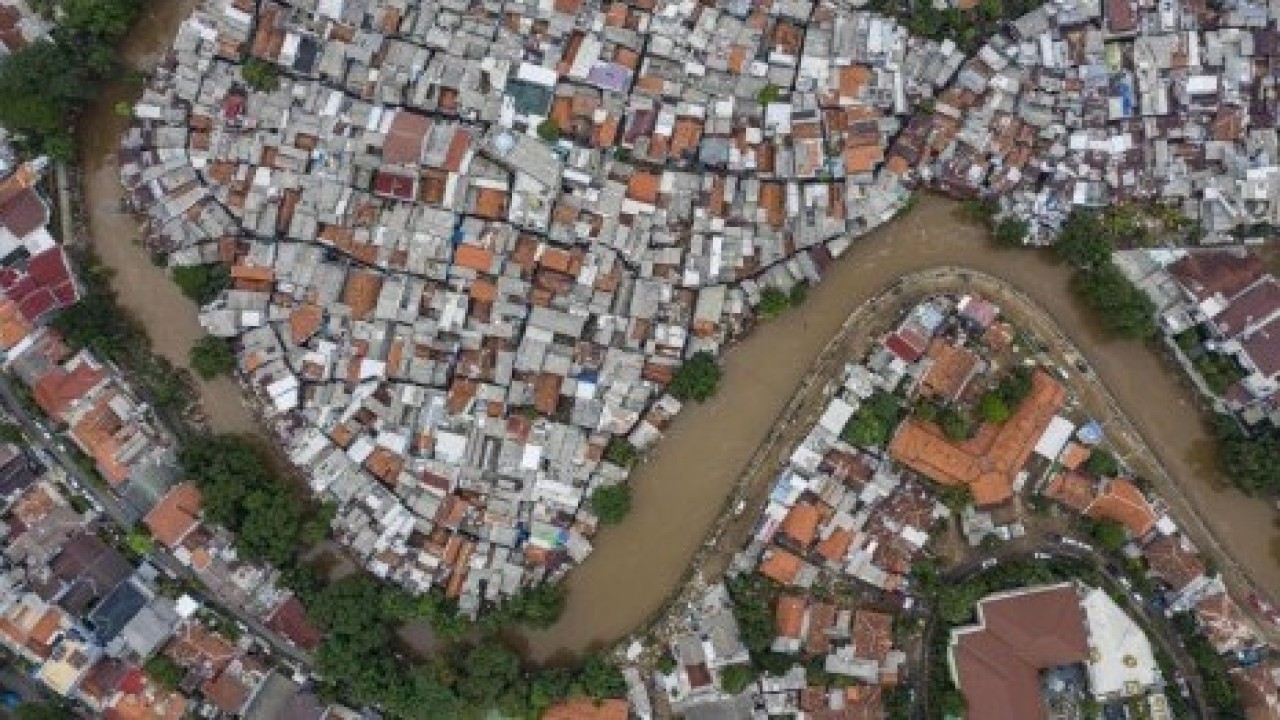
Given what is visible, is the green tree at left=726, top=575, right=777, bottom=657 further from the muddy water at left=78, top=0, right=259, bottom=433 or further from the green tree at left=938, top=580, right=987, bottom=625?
the muddy water at left=78, top=0, right=259, bottom=433

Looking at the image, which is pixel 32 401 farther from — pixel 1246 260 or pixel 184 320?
pixel 1246 260

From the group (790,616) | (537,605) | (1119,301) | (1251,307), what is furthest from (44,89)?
(1251,307)

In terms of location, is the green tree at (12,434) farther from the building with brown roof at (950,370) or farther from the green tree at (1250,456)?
the green tree at (1250,456)

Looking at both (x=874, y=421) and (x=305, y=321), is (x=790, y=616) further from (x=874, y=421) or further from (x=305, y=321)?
(x=305, y=321)

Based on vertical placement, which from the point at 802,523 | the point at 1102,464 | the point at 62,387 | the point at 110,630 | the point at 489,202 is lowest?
the point at 110,630

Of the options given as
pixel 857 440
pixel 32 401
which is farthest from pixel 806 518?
pixel 32 401
